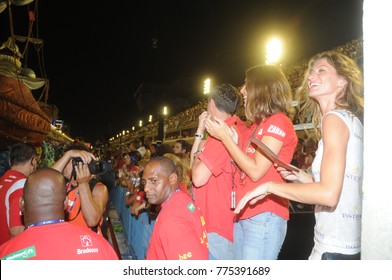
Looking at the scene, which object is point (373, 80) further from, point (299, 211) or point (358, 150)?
point (299, 211)

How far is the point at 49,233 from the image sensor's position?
5.91 feet

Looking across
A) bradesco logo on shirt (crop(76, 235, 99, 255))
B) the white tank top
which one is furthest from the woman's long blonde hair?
bradesco logo on shirt (crop(76, 235, 99, 255))

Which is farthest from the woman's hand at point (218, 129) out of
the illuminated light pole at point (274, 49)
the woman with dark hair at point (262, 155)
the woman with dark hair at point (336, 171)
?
the illuminated light pole at point (274, 49)

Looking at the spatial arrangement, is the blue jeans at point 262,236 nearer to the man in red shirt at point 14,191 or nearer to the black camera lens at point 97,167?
the black camera lens at point 97,167

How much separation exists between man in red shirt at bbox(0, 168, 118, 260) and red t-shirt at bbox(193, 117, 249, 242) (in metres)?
0.85

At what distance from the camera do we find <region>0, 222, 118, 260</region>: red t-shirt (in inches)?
65.8

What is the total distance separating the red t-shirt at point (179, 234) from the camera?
181 centimetres

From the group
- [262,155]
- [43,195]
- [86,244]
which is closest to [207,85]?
[262,155]

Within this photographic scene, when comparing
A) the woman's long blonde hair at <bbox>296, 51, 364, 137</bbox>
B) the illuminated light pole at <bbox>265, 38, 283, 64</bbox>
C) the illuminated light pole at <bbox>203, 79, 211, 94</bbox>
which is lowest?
the woman's long blonde hair at <bbox>296, 51, 364, 137</bbox>

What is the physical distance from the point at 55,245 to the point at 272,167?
157 cm

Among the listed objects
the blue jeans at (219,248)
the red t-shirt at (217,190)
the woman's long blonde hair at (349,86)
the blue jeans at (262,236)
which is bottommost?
the blue jeans at (219,248)

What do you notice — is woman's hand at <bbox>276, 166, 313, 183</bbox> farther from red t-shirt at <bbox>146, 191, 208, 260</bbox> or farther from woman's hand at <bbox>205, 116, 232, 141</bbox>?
red t-shirt at <bbox>146, 191, 208, 260</bbox>

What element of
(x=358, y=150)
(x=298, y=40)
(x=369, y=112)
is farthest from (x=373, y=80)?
(x=298, y=40)

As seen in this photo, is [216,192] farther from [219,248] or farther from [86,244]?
[86,244]
